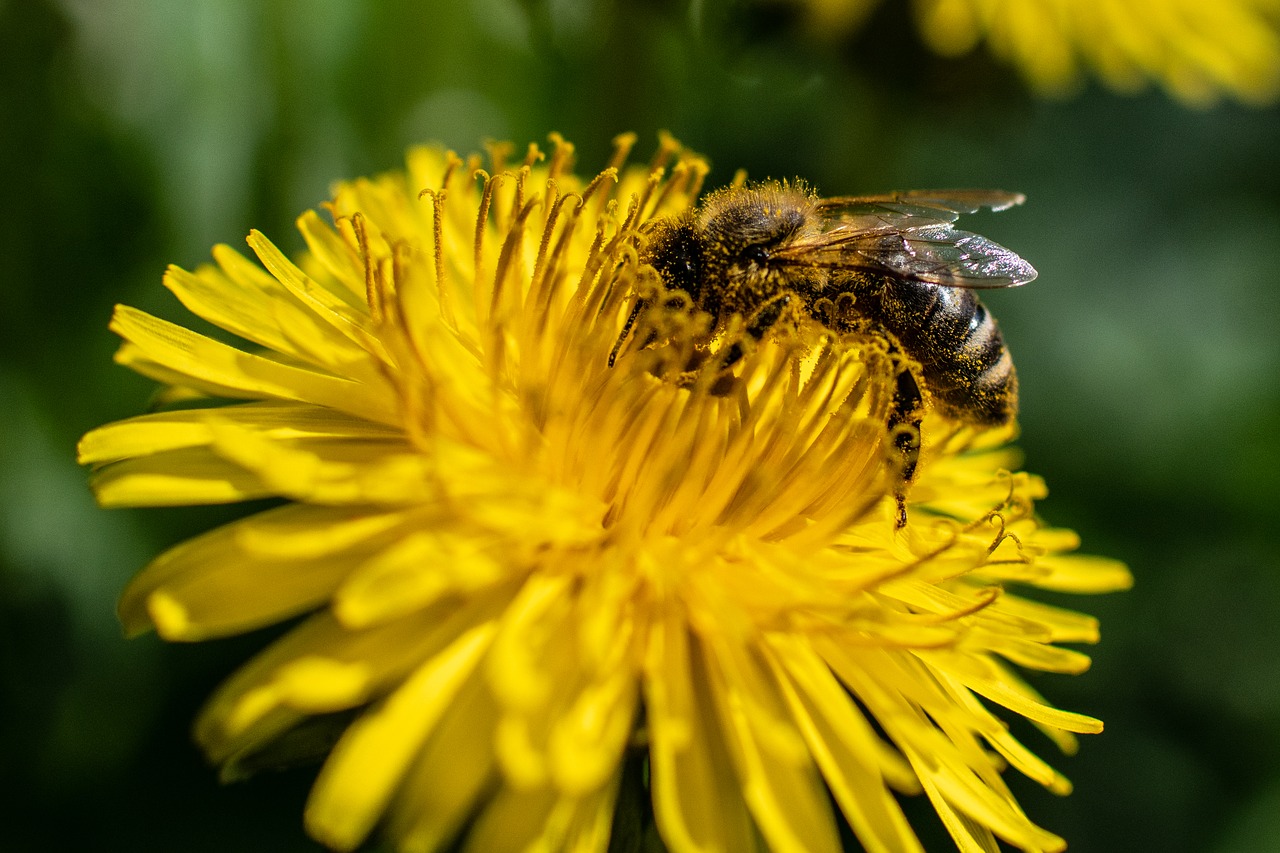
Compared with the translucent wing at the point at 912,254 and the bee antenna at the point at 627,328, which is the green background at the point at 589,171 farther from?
the translucent wing at the point at 912,254

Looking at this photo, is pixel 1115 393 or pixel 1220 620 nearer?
pixel 1220 620

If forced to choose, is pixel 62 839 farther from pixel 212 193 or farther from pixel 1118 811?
pixel 1118 811

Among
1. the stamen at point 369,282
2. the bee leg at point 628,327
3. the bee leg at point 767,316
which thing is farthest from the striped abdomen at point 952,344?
the stamen at point 369,282

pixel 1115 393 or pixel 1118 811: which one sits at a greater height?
pixel 1115 393

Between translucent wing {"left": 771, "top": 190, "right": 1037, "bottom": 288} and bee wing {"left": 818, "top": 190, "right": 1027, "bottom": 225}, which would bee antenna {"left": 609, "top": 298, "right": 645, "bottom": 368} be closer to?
translucent wing {"left": 771, "top": 190, "right": 1037, "bottom": 288}

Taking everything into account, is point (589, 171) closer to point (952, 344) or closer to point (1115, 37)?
point (952, 344)

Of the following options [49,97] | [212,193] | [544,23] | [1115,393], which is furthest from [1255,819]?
[49,97]
